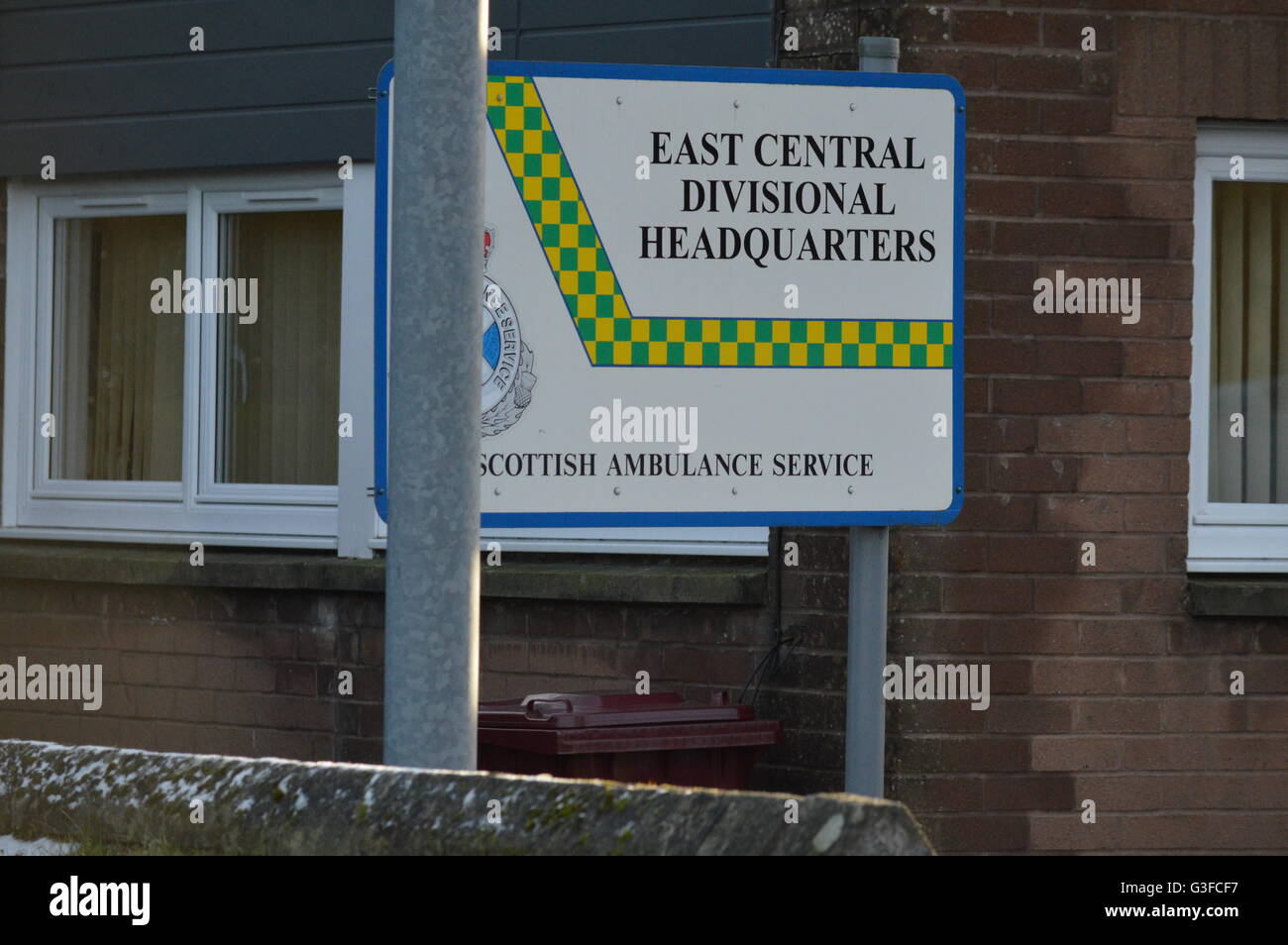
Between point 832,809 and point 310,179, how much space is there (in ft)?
16.9

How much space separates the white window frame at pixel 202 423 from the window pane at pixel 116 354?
7cm

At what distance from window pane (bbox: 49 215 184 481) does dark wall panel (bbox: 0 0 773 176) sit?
1.15 feet

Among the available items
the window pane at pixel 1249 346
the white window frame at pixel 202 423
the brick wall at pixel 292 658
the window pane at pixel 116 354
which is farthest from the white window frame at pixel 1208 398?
the window pane at pixel 116 354

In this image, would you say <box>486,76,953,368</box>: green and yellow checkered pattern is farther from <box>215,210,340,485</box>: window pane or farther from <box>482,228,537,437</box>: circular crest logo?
<box>215,210,340,485</box>: window pane

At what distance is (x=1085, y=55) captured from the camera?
557cm

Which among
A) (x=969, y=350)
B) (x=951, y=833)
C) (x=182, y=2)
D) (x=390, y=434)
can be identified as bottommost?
(x=951, y=833)

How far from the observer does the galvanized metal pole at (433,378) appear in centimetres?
301

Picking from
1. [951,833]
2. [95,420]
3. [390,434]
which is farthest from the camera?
[95,420]

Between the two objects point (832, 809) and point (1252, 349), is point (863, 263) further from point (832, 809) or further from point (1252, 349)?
point (1252, 349)

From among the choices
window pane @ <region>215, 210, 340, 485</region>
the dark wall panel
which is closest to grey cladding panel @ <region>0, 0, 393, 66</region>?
the dark wall panel

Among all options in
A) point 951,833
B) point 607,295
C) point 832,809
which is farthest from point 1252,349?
point 832,809

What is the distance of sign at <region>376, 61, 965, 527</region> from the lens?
392 cm

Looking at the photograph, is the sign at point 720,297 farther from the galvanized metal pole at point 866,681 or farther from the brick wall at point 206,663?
the brick wall at point 206,663

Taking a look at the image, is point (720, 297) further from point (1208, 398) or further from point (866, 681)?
point (1208, 398)
